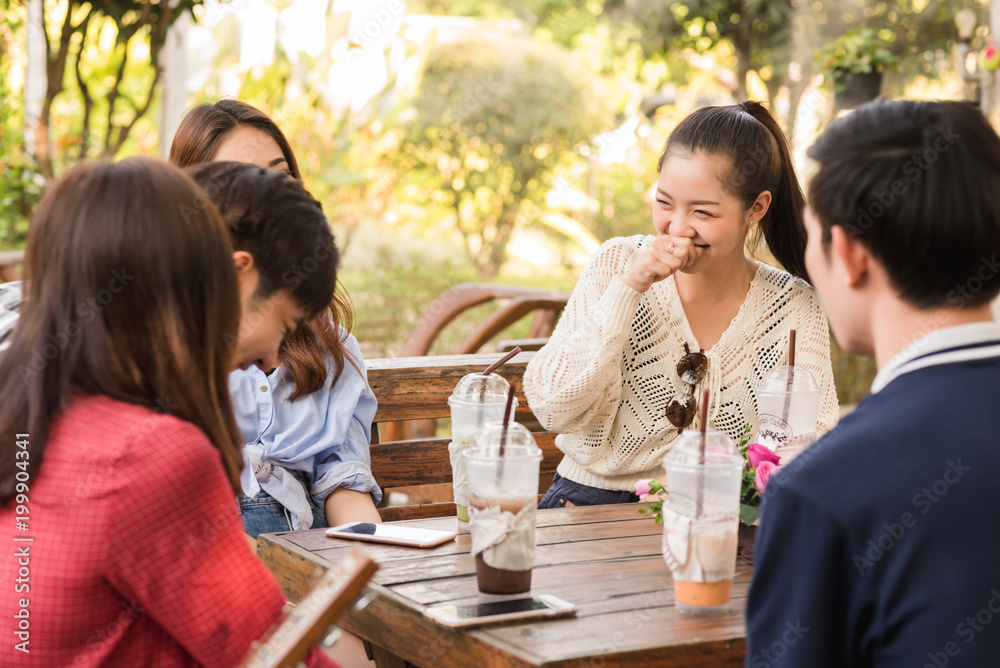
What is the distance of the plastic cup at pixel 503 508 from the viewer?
133 cm

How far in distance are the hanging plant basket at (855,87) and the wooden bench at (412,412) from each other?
3.38 meters

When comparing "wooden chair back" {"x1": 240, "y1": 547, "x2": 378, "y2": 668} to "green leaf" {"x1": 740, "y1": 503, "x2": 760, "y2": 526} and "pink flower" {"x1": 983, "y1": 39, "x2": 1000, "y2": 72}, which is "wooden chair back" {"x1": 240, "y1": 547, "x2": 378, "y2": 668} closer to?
"green leaf" {"x1": 740, "y1": 503, "x2": 760, "y2": 526}

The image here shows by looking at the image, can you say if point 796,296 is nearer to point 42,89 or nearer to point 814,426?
point 814,426

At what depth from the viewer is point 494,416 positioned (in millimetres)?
1750

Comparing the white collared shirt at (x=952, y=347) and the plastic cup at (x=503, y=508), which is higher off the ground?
the white collared shirt at (x=952, y=347)

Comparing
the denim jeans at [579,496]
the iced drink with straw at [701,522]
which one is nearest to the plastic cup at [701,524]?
the iced drink with straw at [701,522]

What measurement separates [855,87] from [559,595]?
14.6ft

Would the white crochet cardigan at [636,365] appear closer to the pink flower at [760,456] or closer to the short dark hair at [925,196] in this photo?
the pink flower at [760,456]

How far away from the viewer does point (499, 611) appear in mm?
1278

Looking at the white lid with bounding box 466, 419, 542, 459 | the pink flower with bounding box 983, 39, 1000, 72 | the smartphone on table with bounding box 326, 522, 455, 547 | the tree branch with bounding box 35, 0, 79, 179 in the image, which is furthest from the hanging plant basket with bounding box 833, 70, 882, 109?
the white lid with bounding box 466, 419, 542, 459

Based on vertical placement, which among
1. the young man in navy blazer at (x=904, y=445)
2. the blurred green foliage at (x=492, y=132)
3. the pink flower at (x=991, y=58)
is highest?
the pink flower at (x=991, y=58)

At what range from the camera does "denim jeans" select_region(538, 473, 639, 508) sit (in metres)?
2.16

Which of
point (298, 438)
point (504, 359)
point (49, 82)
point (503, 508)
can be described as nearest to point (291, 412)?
point (298, 438)

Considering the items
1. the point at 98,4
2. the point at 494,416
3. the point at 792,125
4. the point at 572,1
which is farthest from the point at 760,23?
the point at 494,416
